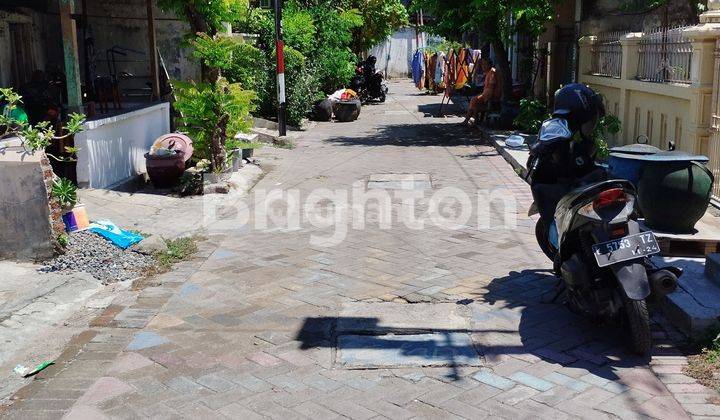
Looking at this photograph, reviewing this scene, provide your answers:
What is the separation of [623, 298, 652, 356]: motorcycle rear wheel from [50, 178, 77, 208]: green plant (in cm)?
511

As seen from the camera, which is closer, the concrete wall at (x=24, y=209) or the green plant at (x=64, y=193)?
the concrete wall at (x=24, y=209)

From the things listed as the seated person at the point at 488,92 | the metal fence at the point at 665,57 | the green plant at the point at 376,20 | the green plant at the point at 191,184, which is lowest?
the green plant at the point at 191,184


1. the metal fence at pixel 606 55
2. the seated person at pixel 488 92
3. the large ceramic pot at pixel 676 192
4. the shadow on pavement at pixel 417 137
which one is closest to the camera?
the large ceramic pot at pixel 676 192

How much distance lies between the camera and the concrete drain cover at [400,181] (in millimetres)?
10985

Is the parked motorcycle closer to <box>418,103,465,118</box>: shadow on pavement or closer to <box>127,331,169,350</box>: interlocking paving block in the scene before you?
<box>418,103,465,118</box>: shadow on pavement

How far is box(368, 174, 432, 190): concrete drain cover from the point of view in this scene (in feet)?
36.0

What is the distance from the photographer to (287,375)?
4.54 meters

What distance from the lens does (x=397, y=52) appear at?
145ft

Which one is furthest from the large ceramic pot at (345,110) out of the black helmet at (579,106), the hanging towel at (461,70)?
the black helmet at (579,106)

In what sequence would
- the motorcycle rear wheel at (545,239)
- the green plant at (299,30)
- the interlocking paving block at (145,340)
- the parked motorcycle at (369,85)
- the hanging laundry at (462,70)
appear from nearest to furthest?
the interlocking paving block at (145,340), the motorcycle rear wheel at (545,239), the green plant at (299,30), the hanging laundry at (462,70), the parked motorcycle at (369,85)

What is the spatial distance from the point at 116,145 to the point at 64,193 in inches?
159

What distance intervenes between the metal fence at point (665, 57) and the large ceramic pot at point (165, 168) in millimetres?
6944

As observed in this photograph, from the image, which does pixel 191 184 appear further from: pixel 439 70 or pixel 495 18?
pixel 439 70

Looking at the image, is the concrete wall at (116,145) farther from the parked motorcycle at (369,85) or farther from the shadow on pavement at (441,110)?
the parked motorcycle at (369,85)
